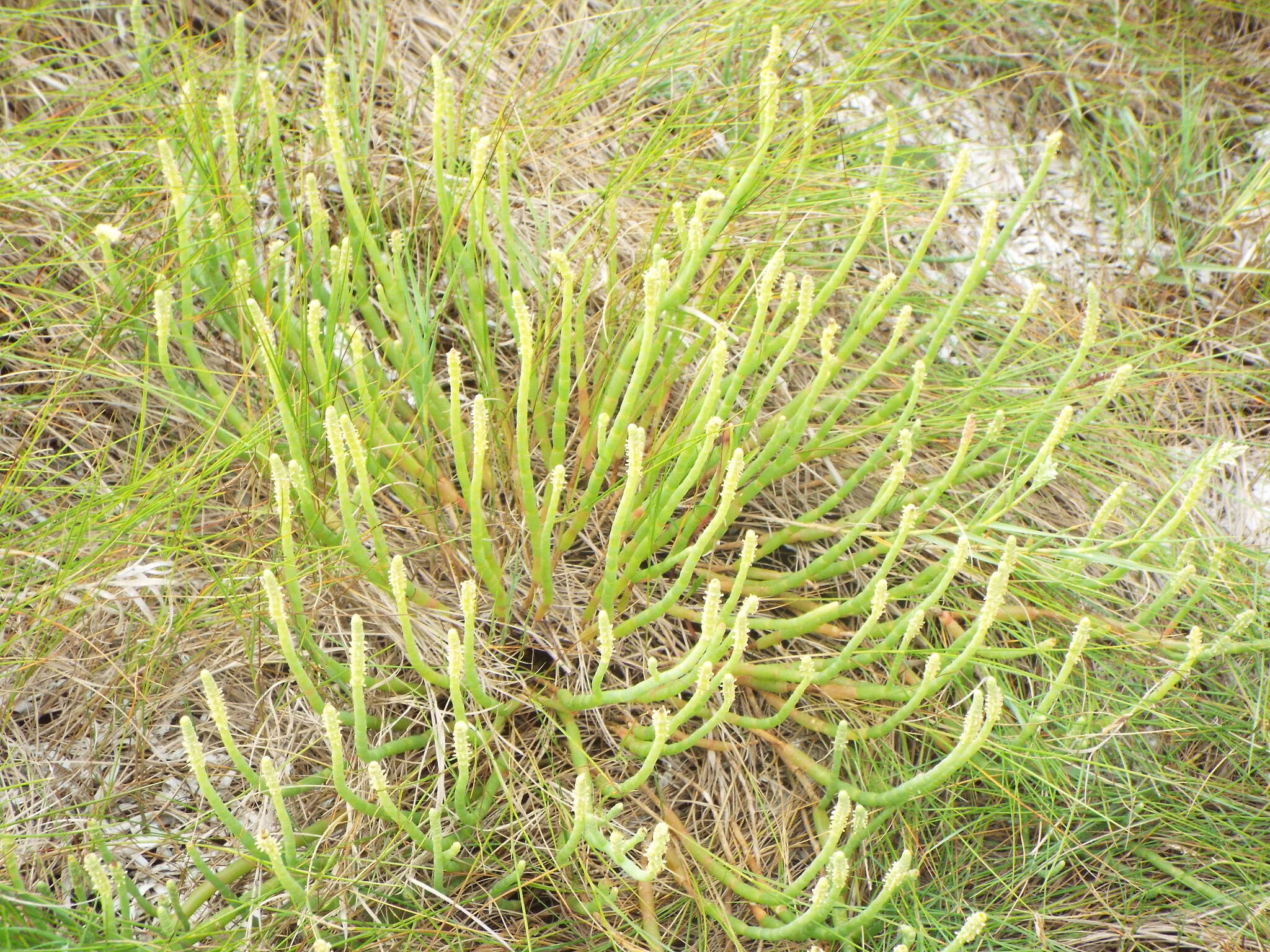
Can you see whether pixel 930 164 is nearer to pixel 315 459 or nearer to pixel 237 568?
pixel 315 459

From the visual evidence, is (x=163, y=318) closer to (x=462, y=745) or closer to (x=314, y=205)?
(x=314, y=205)

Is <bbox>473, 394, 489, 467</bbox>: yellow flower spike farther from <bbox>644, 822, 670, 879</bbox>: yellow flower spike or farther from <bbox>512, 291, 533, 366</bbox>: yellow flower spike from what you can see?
<bbox>644, 822, 670, 879</bbox>: yellow flower spike

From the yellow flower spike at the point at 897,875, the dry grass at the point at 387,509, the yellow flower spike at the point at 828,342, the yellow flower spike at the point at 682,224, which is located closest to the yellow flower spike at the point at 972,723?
the yellow flower spike at the point at 897,875

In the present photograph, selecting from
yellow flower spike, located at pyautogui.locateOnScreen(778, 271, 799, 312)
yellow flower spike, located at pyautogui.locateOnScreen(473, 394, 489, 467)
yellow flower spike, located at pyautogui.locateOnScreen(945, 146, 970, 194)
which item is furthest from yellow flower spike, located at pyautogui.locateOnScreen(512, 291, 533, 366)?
yellow flower spike, located at pyautogui.locateOnScreen(945, 146, 970, 194)

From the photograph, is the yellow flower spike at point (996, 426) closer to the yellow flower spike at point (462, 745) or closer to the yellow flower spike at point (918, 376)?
the yellow flower spike at point (918, 376)

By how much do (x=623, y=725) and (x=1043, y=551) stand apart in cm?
72

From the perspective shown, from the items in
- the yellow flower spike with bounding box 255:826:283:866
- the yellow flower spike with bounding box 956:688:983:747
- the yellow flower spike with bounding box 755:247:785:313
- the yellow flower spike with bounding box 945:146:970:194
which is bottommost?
the yellow flower spike with bounding box 255:826:283:866

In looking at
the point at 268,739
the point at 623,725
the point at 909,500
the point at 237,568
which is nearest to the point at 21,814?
the point at 268,739

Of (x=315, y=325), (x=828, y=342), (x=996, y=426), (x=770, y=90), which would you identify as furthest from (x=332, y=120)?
(x=996, y=426)

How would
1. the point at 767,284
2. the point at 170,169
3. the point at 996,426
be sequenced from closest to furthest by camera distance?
1. the point at 767,284
2. the point at 170,169
3. the point at 996,426

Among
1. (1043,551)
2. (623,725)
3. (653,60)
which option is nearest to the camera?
(1043,551)

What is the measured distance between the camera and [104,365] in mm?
1799

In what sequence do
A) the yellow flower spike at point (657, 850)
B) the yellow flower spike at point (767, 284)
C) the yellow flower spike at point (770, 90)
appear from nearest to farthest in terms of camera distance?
1. the yellow flower spike at point (657, 850)
2. the yellow flower spike at point (767, 284)
3. the yellow flower spike at point (770, 90)

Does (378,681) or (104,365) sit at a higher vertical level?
(104,365)
